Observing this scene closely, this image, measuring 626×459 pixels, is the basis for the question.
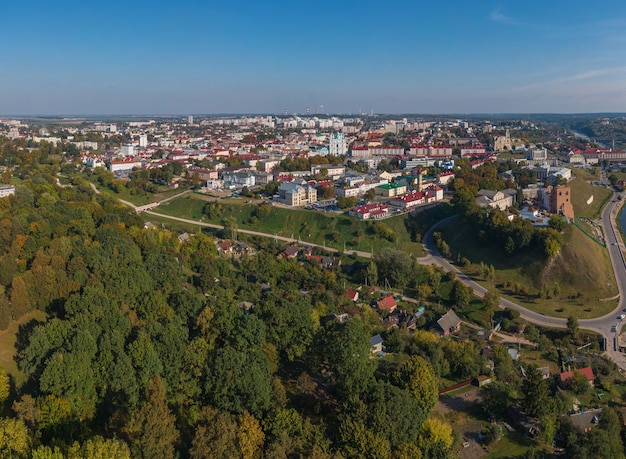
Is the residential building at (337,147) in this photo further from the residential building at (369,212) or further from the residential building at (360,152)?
the residential building at (369,212)

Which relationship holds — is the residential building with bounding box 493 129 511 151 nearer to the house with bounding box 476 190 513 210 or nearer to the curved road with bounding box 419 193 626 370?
the curved road with bounding box 419 193 626 370

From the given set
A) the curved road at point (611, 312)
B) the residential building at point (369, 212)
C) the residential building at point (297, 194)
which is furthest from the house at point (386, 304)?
the residential building at point (297, 194)

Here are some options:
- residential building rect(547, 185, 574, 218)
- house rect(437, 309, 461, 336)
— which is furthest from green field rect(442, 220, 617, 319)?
residential building rect(547, 185, 574, 218)

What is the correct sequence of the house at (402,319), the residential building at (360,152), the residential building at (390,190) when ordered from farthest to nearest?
the residential building at (360,152) → the residential building at (390,190) → the house at (402,319)

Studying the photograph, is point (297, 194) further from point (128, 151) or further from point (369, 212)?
point (128, 151)

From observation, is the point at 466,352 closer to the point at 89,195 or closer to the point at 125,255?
the point at 125,255

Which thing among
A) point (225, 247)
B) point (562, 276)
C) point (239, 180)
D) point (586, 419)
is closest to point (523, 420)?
point (586, 419)

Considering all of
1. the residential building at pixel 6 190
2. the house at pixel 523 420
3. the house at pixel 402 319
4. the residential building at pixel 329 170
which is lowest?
the house at pixel 402 319
